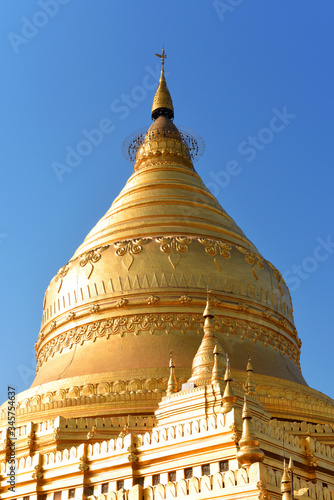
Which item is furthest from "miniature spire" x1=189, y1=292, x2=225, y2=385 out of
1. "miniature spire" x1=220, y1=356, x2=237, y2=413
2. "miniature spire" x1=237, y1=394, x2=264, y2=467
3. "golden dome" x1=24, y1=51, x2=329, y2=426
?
"miniature spire" x1=237, y1=394, x2=264, y2=467

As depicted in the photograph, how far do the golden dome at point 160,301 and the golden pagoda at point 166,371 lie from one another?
0.06 metres

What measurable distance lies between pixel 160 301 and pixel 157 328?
3.85ft

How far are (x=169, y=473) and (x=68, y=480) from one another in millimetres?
3513

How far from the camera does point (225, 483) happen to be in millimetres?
19031

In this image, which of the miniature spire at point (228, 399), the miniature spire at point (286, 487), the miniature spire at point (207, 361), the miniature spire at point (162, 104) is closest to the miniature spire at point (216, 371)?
the miniature spire at point (207, 361)

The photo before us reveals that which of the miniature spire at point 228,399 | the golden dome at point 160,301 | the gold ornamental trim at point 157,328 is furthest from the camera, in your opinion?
the gold ornamental trim at point 157,328

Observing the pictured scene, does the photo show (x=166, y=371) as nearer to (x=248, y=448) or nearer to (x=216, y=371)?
(x=216, y=371)

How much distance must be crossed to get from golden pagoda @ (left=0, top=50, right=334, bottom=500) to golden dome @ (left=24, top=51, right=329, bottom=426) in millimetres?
63

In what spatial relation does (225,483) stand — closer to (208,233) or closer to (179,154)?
(208,233)

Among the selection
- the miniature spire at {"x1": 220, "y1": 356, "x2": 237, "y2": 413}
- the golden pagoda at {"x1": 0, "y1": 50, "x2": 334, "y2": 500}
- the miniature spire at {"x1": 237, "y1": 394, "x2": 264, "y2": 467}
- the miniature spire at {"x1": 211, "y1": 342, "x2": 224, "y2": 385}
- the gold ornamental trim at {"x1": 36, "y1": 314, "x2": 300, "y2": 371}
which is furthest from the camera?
the gold ornamental trim at {"x1": 36, "y1": 314, "x2": 300, "y2": 371}

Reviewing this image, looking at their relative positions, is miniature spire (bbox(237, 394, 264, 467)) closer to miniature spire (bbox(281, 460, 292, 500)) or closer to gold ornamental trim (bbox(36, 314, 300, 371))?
miniature spire (bbox(281, 460, 292, 500))

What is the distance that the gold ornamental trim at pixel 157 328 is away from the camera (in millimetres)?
32406

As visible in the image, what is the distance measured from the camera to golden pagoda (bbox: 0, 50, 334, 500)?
844 inches

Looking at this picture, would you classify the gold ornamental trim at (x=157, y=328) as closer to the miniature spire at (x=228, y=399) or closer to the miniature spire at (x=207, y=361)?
the miniature spire at (x=207, y=361)
